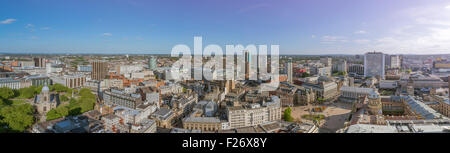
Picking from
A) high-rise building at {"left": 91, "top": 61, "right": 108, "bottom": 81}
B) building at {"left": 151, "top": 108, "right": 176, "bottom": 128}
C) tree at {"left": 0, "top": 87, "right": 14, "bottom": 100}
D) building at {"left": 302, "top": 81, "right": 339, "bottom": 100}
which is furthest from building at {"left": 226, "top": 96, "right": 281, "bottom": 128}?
high-rise building at {"left": 91, "top": 61, "right": 108, "bottom": 81}

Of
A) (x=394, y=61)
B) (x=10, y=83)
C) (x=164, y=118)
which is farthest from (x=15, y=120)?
(x=394, y=61)

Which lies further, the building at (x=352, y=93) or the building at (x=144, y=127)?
the building at (x=352, y=93)

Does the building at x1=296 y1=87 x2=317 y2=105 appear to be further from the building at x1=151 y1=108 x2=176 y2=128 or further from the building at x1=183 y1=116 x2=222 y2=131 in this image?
the building at x1=151 y1=108 x2=176 y2=128

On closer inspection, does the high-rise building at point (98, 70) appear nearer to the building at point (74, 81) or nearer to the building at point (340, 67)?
the building at point (74, 81)

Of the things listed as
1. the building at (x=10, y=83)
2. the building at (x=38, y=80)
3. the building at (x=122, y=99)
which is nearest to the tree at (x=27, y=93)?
the building at (x=10, y=83)

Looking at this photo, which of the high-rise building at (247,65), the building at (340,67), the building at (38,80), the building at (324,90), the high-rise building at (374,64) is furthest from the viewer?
the building at (340,67)
